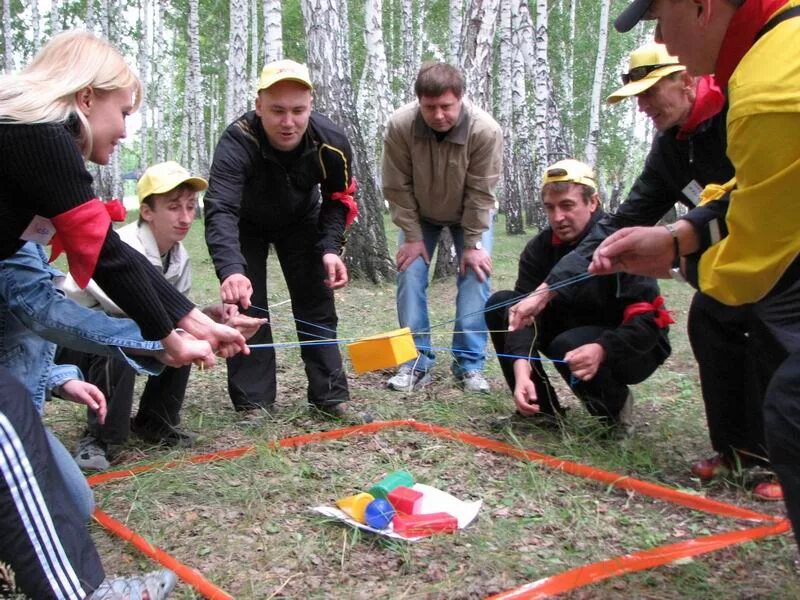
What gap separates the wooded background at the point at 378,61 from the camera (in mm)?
7883

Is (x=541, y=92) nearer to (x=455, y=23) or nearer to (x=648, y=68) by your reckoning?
(x=455, y=23)

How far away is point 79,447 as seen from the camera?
3139mm

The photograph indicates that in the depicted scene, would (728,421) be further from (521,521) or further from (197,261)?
(197,261)

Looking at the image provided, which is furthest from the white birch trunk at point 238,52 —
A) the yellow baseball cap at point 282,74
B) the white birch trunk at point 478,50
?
the yellow baseball cap at point 282,74

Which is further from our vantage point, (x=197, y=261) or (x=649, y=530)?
(x=197, y=261)

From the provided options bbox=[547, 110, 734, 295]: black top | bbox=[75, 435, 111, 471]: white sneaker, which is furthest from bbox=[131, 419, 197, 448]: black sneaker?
bbox=[547, 110, 734, 295]: black top

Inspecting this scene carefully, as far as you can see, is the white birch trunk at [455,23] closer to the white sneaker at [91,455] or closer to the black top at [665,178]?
the black top at [665,178]

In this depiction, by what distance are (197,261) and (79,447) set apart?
8.15 meters

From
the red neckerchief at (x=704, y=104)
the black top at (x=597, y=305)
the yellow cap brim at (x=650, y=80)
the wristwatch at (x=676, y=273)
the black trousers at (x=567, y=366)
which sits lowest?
the black trousers at (x=567, y=366)

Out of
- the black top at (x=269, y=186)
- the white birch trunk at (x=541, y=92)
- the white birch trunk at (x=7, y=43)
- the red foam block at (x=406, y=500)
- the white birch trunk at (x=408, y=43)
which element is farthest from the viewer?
the white birch trunk at (x=408, y=43)

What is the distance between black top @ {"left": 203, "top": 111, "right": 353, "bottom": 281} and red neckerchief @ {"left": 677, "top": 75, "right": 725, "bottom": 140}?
5.16 ft

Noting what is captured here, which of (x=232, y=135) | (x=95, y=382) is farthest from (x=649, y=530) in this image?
(x=232, y=135)

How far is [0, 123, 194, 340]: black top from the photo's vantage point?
6.47 feet

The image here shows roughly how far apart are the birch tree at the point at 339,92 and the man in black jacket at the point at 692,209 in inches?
174
